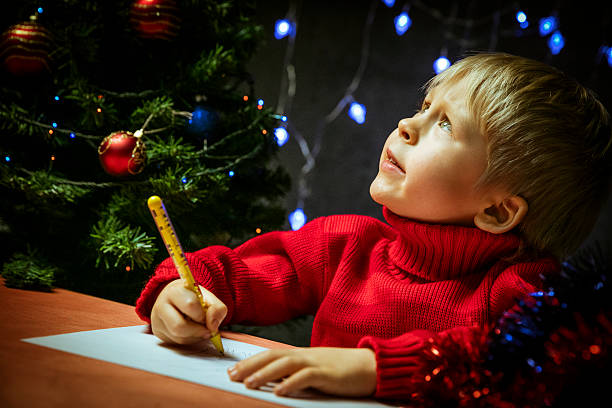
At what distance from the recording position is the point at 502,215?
2.37 ft

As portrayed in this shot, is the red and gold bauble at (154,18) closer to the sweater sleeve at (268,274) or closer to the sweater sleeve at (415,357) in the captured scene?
the sweater sleeve at (268,274)

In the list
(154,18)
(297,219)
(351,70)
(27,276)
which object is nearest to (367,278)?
(27,276)

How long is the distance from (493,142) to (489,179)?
0.16ft

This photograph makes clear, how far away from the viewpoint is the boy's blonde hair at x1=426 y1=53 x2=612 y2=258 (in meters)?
0.69

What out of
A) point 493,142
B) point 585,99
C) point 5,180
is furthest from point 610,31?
point 5,180

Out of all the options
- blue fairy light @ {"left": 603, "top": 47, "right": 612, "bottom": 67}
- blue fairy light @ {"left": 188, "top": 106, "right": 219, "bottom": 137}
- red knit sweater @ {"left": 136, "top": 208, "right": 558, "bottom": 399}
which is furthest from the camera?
blue fairy light @ {"left": 603, "top": 47, "right": 612, "bottom": 67}

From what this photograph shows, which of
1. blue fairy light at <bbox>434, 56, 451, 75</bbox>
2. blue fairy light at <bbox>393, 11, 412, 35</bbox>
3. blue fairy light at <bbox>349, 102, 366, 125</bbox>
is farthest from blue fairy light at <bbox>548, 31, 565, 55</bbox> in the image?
blue fairy light at <bbox>349, 102, 366, 125</bbox>

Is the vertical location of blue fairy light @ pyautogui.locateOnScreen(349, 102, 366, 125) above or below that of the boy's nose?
above

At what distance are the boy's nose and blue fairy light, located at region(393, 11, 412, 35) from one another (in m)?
1.47

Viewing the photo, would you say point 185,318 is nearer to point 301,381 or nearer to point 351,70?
point 301,381

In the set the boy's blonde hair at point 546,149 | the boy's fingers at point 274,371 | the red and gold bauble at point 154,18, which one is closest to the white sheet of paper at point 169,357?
the boy's fingers at point 274,371

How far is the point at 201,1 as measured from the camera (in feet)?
3.76

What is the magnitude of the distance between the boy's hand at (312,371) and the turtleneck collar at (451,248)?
0.71 feet

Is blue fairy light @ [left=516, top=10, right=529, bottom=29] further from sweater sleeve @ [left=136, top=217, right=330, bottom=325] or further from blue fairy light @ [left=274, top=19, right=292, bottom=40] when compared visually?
sweater sleeve @ [left=136, top=217, right=330, bottom=325]
